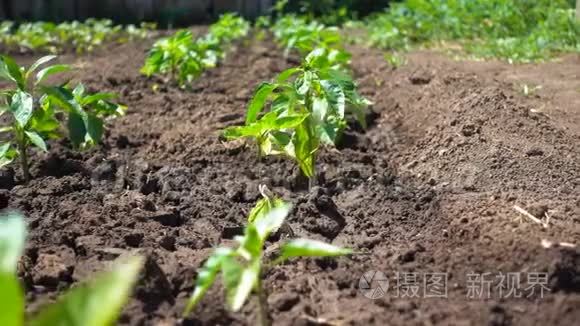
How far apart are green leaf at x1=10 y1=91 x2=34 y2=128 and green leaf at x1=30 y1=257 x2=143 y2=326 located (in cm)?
182

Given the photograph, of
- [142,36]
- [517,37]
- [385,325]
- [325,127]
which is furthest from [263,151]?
[142,36]

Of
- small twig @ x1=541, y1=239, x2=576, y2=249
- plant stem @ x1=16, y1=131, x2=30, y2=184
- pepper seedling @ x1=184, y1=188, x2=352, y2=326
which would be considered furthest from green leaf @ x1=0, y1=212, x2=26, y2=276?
plant stem @ x1=16, y1=131, x2=30, y2=184

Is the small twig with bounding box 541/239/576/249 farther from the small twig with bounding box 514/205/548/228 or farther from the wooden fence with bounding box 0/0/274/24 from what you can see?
the wooden fence with bounding box 0/0/274/24

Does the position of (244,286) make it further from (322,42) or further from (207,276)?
(322,42)

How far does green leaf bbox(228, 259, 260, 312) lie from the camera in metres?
1.92

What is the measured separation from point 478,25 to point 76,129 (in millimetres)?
4944

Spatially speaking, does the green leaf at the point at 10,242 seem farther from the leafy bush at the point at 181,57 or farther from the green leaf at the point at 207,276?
the leafy bush at the point at 181,57

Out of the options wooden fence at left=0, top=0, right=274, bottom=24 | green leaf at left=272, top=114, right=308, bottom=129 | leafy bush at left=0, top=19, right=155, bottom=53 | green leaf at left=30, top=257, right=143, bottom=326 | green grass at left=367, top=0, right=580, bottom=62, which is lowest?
wooden fence at left=0, top=0, right=274, bottom=24

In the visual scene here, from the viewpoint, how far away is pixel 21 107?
3270mm

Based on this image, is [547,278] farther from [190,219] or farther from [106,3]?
[106,3]

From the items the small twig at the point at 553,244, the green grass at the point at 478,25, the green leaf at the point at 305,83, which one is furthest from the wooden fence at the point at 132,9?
the small twig at the point at 553,244

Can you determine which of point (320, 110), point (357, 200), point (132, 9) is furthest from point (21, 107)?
point (132, 9)

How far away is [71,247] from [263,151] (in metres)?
0.92

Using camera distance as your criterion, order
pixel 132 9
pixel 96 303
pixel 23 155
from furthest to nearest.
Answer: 1. pixel 132 9
2. pixel 23 155
3. pixel 96 303
